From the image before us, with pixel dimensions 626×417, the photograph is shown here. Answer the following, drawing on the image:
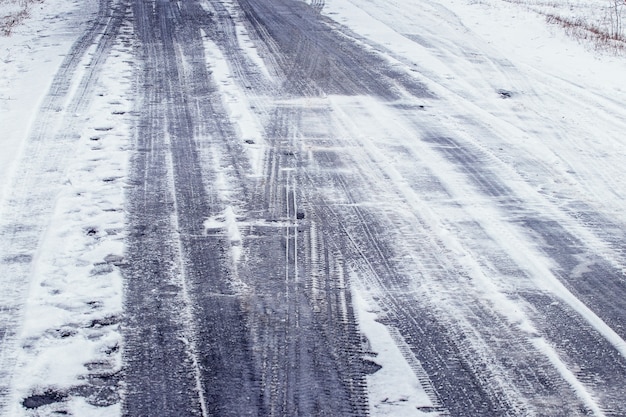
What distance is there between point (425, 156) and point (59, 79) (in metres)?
4.40

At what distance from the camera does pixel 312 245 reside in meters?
4.79

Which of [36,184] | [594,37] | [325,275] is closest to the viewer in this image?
[325,275]

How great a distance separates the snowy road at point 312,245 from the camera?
11.3ft

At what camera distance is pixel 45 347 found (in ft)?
11.9

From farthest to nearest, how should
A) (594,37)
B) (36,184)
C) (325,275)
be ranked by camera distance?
(594,37) < (36,184) < (325,275)

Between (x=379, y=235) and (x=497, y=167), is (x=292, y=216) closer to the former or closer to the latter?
(x=379, y=235)

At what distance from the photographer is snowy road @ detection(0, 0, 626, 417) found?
3.45 m

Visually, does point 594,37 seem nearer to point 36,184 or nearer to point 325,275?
point 325,275

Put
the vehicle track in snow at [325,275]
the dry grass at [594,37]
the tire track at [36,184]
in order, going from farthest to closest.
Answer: the dry grass at [594,37] < the tire track at [36,184] < the vehicle track in snow at [325,275]

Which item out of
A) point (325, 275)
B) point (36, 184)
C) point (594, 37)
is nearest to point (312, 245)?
point (325, 275)

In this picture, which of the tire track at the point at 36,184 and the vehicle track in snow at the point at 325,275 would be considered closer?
the vehicle track in snow at the point at 325,275

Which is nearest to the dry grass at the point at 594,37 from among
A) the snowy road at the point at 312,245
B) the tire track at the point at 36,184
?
the snowy road at the point at 312,245

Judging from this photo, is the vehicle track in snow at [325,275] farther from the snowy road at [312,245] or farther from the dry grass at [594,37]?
the dry grass at [594,37]

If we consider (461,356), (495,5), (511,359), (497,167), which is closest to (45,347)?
(461,356)
